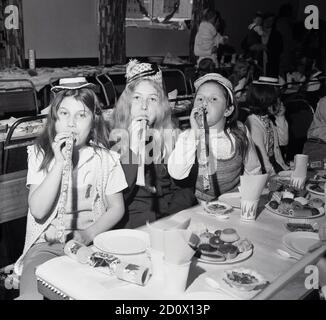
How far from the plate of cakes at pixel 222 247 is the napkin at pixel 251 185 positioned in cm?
22

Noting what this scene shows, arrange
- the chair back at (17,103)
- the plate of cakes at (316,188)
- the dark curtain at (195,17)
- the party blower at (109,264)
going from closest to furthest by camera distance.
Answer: the party blower at (109,264) → the plate of cakes at (316,188) → the chair back at (17,103) → the dark curtain at (195,17)

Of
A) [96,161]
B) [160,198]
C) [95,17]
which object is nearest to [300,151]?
[160,198]

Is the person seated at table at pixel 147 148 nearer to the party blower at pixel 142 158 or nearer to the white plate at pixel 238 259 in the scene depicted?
the party blower at pixel 142 158

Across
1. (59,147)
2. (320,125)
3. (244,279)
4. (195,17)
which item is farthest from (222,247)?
(195,17)

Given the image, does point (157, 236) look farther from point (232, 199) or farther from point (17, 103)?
point (17, 103)

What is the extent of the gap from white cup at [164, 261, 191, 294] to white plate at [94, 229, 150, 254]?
237 millimetres

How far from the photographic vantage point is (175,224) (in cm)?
120

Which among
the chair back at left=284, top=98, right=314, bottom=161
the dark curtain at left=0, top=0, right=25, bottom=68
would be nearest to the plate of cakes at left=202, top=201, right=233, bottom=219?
the chair back at left=284, top=98, right=314, bottom=161

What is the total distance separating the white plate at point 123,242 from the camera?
1378 millimetres

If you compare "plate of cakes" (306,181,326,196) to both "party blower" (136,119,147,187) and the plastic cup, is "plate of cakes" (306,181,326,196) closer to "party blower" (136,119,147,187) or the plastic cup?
the plastic cup

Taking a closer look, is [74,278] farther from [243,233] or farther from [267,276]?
[243,233]

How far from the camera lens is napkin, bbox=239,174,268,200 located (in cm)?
166

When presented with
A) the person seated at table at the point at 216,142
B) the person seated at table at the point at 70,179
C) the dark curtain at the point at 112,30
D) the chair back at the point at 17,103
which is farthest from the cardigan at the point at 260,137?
the dark curtain at the point at 112,30
